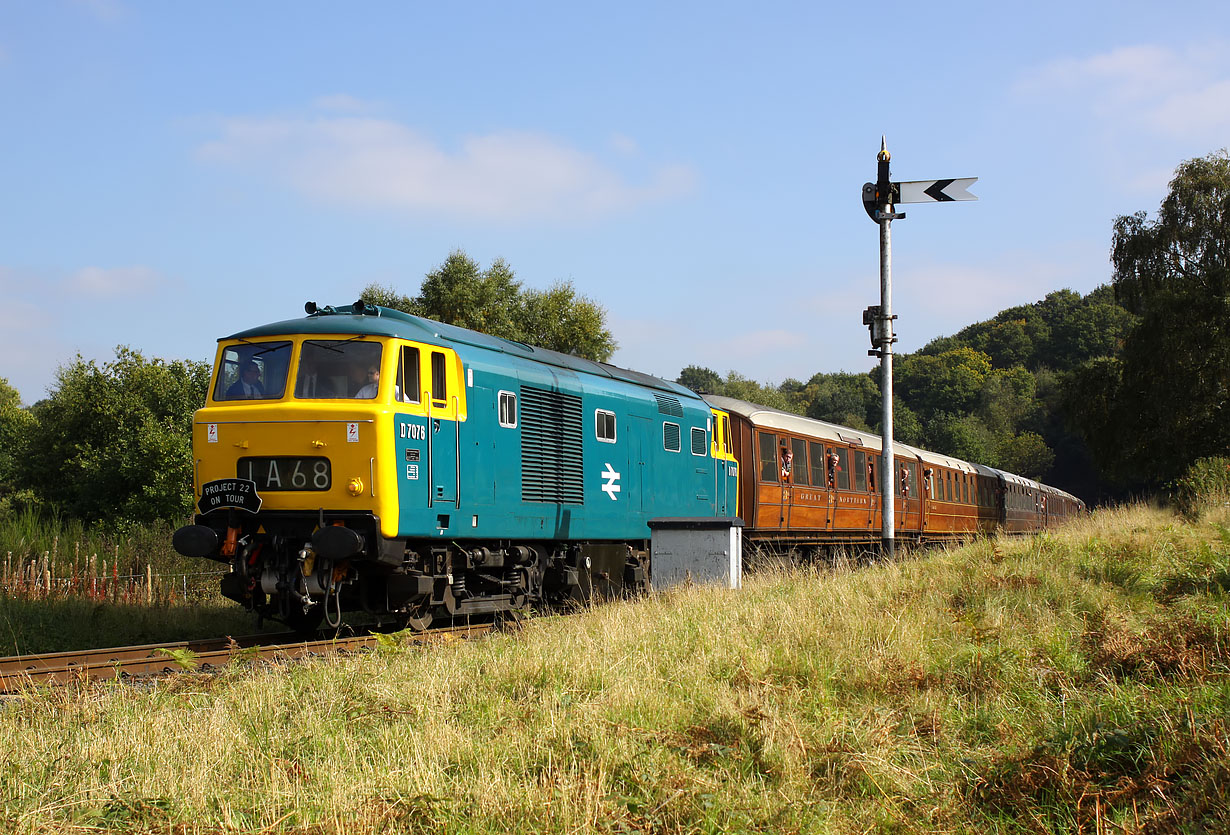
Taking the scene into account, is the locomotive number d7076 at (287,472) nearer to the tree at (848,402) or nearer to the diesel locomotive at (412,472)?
the diesel locomotive at (412,472)

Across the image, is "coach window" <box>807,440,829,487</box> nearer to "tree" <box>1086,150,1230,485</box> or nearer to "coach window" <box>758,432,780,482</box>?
"coach window" <box>758,432,780,482</box>

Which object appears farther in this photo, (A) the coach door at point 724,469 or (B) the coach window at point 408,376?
(A) the coach door at point 724,469

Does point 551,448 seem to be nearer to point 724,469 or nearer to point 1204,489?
point 724,469

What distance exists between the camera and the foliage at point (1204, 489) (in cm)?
2131

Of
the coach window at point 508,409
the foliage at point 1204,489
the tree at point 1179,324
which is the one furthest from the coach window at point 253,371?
the tree at point 1179,324

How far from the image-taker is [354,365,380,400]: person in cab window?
10930mm

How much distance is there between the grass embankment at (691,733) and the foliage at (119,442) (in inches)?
947

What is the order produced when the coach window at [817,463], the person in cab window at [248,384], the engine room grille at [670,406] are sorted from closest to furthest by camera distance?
the person in cab window at [248,384], the engine room grille at [670,406], the coach window at [817,463]

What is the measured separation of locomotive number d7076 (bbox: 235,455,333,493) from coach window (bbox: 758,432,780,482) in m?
11.4

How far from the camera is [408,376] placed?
443 inches

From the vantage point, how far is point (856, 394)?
11994cm

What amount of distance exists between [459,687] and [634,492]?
8780mm

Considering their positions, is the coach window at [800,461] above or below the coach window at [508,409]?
below

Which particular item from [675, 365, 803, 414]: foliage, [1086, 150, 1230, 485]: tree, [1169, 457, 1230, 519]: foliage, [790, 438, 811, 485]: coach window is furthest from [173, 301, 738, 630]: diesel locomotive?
[675, 365, 803, 414]: foliage
